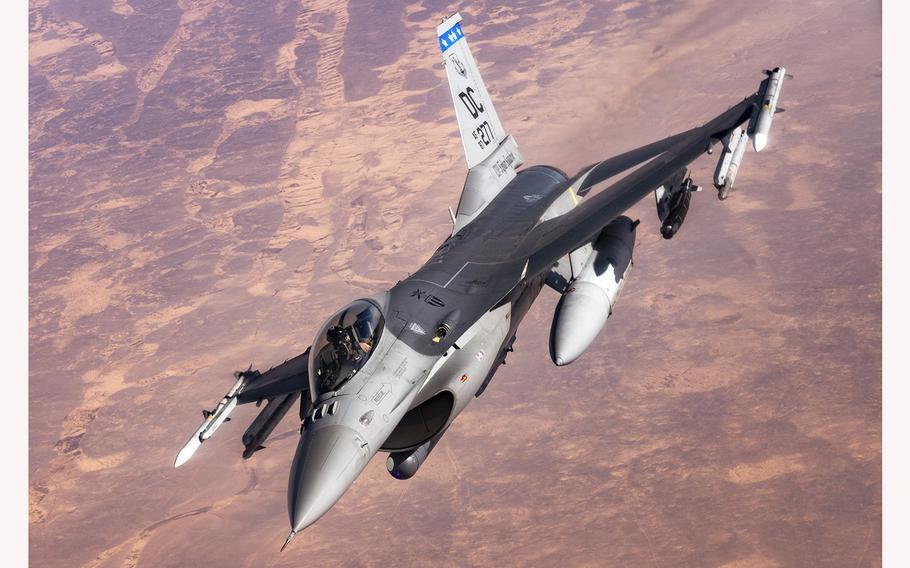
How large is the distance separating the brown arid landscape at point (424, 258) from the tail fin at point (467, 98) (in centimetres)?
1010

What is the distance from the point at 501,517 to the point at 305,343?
13510mm

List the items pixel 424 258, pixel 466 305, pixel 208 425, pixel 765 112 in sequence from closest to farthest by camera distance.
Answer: pixel 466 305, pixel 208 425, pixel 765 112, pixel 424 258

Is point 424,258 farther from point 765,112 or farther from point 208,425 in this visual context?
point 208,425

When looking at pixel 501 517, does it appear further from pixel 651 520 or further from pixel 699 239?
pixel 699 239

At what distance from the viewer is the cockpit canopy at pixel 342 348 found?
2362 centimetres

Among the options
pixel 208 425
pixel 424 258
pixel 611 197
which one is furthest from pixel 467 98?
pixel 208 425

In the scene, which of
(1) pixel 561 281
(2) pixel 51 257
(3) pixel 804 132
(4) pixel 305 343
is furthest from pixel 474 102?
(2) pixel 51 257

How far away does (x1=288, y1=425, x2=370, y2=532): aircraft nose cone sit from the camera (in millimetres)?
21438

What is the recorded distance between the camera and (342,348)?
23.8 m

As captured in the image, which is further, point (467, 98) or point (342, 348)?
point (467, 98)

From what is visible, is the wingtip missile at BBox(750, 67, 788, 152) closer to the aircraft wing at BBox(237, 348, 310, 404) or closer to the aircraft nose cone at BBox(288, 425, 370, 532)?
the aircraft wing at BBox(237, 348, 310, 404)

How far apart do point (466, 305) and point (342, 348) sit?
3981 mm

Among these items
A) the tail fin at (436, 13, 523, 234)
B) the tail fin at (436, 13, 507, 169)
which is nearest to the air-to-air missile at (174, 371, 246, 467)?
the tail fin at (436, 13, 523, 234)

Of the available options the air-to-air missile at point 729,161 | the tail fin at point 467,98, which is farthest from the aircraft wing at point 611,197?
the tail fin at point 467,98
